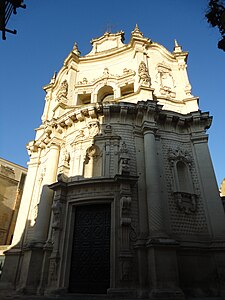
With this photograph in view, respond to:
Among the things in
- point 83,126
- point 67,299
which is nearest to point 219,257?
point 67,299

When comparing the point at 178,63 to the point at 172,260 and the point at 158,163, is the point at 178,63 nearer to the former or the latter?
the point at 158,163

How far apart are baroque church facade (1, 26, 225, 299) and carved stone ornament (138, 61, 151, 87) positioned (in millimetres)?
73

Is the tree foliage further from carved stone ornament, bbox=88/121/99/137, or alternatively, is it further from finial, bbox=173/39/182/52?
finial, bbox=173/39/182/52

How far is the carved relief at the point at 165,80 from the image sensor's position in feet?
53.5

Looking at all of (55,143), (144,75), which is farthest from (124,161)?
(144,75)

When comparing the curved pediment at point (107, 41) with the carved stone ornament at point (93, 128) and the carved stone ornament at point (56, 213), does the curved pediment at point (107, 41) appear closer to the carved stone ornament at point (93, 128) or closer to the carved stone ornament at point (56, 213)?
the carved stone ornament at point (93, 128)

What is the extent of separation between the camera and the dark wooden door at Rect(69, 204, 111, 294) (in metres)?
10.0

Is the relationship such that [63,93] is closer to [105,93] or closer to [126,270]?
[105,93]

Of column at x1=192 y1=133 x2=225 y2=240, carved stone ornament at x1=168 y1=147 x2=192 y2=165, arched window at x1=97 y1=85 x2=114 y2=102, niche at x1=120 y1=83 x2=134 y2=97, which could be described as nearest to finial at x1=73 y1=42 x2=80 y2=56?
arched window at x1=97 y1=85 x2=114 y2=102

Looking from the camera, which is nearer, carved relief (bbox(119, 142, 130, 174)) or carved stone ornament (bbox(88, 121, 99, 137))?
carved relief (bbox(119, 142, 130, 174))

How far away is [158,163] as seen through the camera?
1255 cm

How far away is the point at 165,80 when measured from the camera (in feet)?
56.5

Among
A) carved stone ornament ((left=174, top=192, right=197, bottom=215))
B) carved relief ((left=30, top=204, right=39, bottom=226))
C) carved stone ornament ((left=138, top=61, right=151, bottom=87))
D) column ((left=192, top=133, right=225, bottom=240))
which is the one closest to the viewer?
column ((left=192, top=133, right=225, bottom=240))

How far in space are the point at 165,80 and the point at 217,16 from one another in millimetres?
9984
